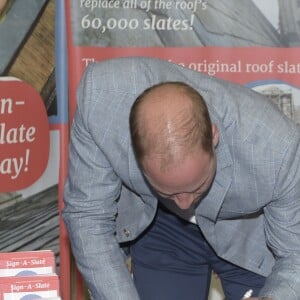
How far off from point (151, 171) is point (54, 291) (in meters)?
0.35

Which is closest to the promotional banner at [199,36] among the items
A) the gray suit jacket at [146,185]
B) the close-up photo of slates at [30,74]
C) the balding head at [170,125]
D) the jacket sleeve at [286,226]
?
the close-up photo of slates at [30,74]

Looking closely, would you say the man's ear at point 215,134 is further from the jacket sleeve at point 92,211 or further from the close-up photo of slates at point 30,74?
the close-up photo of slates at point 30,74

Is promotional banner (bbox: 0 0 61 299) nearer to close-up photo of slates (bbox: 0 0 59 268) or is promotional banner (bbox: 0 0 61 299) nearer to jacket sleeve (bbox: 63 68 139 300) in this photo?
close-up photo of slates (bbox: 0 0 59 268)

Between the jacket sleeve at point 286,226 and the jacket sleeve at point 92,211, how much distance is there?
1.25ft

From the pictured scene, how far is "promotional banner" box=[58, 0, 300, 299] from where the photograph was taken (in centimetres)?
349

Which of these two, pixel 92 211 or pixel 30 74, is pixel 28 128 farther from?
pixel 92 211

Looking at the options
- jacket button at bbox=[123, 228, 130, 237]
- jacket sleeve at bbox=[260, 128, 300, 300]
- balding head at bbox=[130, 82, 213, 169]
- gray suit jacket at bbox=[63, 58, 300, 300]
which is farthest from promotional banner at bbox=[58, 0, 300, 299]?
balding head at bbox=[130, 82, 213, 169]

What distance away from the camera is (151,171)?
1952mm

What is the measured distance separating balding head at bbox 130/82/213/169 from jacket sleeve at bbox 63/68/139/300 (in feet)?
0.87

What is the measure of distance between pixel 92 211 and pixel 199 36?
4.77ft

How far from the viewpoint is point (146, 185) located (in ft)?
Result: 7.44

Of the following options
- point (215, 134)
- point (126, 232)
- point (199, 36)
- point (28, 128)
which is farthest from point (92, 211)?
point (199, 36)

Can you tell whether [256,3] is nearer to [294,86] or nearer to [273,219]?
[294,86]

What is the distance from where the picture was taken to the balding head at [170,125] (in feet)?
6.24
